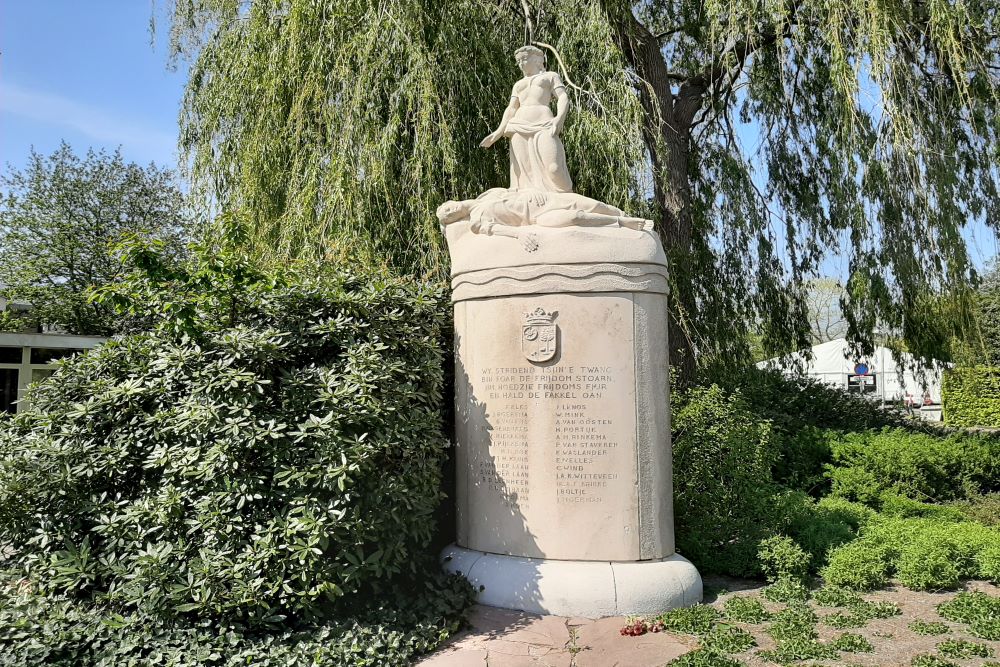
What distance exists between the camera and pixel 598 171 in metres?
8.08

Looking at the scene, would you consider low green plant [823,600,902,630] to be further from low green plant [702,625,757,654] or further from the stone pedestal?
the stone pedestal

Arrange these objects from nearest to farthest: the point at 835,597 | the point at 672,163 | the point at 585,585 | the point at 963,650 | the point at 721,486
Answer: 1. the point at 963,650
2. the point at 585,585
3. the point at 835,597
4. the point at 721,486
5. the point at 672,163

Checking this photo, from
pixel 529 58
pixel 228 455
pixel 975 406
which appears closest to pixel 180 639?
pixel 228 455

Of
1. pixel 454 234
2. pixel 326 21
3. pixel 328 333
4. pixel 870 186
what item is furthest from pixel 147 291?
pixel 870 186

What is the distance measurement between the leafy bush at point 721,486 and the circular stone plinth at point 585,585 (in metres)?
0.87

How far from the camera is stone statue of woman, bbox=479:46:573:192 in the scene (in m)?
5.98

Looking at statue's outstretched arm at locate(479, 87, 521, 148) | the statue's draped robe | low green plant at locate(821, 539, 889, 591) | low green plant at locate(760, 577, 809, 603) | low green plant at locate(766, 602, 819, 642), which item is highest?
statue's outstretched arm at locate(479, 87, 521, 148)

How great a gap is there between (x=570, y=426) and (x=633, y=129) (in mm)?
3983

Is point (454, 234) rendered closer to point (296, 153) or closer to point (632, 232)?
point (632, 232)

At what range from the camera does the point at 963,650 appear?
4270 millimetres

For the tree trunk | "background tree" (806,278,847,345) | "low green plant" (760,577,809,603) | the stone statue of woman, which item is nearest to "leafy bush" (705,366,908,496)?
the tree trunk

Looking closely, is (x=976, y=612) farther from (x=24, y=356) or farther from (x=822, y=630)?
(x=24, y=356)

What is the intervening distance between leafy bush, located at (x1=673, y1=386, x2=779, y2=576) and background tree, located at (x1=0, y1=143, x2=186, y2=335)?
56.0 feet

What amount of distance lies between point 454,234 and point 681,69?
6.85m
